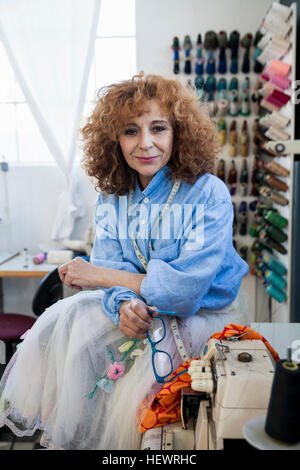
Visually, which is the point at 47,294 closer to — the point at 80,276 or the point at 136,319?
the point at 80,276

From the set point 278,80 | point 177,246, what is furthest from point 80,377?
point 278,80

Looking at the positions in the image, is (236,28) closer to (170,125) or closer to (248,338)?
(170,125)

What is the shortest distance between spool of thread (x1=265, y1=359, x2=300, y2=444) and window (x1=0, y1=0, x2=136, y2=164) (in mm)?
593

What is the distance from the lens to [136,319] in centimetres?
71

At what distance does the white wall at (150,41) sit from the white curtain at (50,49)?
98mm

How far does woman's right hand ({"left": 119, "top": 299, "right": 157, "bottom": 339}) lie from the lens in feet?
2.32

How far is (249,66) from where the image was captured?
49.1 inches

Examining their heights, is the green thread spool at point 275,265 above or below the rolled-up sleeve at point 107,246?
below

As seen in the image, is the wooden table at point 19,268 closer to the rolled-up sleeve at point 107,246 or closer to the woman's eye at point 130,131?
the rolled-up sleeve at point 107,246

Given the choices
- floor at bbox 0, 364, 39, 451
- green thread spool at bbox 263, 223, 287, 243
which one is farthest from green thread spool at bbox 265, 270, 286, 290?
floor at bbox 0, 364, 39, 451

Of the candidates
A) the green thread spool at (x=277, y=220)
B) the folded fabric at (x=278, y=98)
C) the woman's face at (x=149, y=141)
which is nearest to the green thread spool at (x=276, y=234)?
the green thread spool at (x=277, y=220)

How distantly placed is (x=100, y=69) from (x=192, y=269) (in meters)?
0.44

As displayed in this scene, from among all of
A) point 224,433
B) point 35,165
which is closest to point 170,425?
point 224,433

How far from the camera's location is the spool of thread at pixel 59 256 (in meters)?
1.43
